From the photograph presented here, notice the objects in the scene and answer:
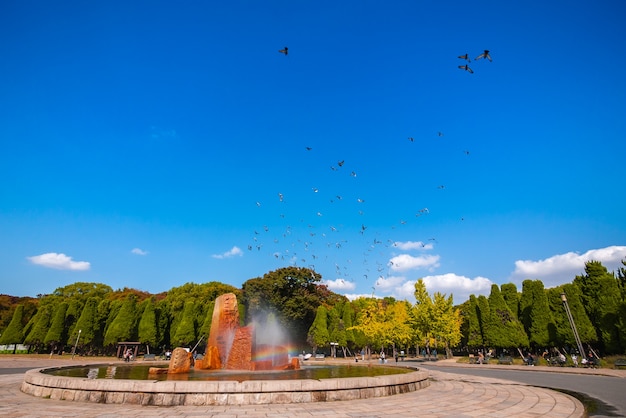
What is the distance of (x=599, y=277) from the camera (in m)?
32.9

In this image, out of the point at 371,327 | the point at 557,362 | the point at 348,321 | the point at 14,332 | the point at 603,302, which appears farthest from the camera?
the point at 348,321

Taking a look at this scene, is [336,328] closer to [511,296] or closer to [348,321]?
[348,321]

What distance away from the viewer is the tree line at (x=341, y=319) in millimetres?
33531

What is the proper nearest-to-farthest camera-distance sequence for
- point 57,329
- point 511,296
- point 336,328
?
point 511,296 < point 57,329 < point 336,328

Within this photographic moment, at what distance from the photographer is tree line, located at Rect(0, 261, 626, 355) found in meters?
33.5

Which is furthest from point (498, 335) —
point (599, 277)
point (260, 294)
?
point (260, 294)

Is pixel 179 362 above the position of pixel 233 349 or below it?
below

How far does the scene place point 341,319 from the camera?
2382 inches

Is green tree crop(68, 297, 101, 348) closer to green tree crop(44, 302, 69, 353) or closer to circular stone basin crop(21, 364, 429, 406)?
green tree crop(44, 302, 69, 353)

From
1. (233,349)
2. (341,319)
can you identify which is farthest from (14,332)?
(233,349)

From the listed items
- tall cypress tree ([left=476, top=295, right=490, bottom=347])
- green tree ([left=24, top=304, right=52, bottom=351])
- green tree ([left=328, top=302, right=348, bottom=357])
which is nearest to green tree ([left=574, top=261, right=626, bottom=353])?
tall cypress tree ([left=476, top=295, right=490, bottom=347])

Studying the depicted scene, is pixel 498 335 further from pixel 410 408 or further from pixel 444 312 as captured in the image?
pixel 410 408

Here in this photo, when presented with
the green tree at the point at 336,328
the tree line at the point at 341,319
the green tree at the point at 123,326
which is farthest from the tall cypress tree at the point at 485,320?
the green tree at the point at 123,326

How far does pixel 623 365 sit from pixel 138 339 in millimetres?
51160
